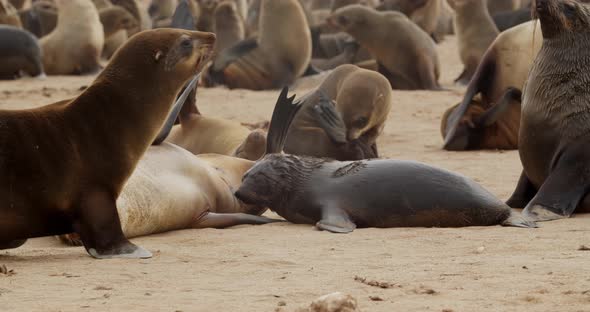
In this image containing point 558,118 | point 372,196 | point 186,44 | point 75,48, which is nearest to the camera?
point 186,44

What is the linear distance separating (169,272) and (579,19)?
299 centimetres

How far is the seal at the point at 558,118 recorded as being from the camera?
5910 millimetres

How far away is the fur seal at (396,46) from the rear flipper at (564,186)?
7.13 meters

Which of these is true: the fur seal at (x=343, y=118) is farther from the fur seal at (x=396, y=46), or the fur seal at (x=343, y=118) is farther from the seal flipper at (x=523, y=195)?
the fur seal at (x=396, y=46)

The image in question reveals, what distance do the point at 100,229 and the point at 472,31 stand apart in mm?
9321

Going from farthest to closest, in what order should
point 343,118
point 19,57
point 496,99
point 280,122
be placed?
point 19,57 < point 496,99 < point 343,118 < point 280,122

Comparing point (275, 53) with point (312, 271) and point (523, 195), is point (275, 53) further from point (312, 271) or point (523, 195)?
point (312, 271)

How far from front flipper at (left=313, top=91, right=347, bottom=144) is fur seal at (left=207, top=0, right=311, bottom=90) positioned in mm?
5240

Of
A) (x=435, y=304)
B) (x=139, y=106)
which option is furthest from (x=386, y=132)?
(x=435, y=304)

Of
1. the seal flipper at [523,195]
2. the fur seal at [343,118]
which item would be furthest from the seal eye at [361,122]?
the seal flipper at [523,195]

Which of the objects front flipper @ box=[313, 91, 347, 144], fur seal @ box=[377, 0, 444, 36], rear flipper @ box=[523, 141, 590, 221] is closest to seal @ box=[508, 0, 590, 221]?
rear flipper @ box=[523, 141, 590, 221]

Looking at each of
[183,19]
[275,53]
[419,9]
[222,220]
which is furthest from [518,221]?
[419,9]

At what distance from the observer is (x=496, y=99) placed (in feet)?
28.9

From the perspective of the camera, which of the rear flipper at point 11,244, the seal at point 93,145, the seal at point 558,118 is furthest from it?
the seal at point 558,118
